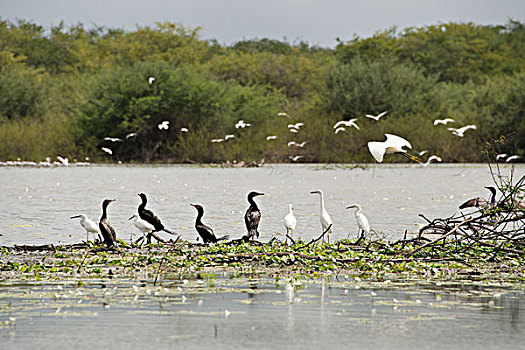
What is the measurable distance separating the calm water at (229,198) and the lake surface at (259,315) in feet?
10.1

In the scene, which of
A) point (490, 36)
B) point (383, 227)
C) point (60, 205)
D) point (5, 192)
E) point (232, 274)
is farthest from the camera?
point (490, 36)

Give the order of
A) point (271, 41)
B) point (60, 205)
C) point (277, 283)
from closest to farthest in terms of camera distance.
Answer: point (277, 283) < point (60, 205) < point (271, 41)

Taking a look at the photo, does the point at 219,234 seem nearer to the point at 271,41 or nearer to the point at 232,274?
the point at 232,274

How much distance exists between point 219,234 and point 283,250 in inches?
83.8

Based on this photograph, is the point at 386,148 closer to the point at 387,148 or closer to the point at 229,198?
the point at 387,148

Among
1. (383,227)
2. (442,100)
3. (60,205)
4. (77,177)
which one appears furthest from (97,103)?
(383,227)

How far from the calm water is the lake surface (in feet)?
10.1

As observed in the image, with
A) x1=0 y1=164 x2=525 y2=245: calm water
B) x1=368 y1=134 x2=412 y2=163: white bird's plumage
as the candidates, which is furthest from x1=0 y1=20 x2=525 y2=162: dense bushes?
x1=368 y1=134 x2=412 y2=163: white bird's plumage

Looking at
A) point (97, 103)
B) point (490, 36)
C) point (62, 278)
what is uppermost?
point (490, 36)

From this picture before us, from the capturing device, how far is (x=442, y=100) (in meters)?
36.7

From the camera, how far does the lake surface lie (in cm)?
457

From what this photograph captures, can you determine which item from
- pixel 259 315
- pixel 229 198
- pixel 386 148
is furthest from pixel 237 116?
pixel 259 315

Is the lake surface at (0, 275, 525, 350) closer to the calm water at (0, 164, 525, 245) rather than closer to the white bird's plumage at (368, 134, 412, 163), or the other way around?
the white bird's plumage at (368, 134, 412, 163)

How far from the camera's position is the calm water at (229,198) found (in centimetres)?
1047
